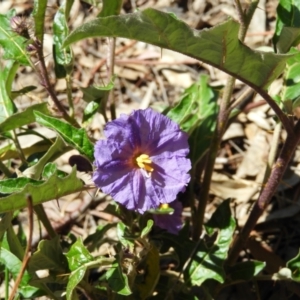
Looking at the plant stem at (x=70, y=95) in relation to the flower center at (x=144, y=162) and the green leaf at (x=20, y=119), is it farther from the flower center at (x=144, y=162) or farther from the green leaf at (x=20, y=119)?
the flower center at (x=144, y=162)

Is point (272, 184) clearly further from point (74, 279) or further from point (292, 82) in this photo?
point (74, 279)

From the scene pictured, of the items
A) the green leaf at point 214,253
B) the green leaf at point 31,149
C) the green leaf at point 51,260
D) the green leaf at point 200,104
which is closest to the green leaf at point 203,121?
the green leaf at point 200,104

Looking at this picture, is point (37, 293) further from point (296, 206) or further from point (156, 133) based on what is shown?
point (296, 206)

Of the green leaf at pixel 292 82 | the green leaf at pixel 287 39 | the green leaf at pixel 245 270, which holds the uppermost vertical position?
the green leaf at pixel 287 39

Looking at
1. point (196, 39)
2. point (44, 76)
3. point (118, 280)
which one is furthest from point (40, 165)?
point (196, 39)

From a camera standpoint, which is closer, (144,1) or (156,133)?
(156,133)

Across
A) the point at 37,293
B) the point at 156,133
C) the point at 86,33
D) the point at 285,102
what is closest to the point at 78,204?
the point at 37,293
